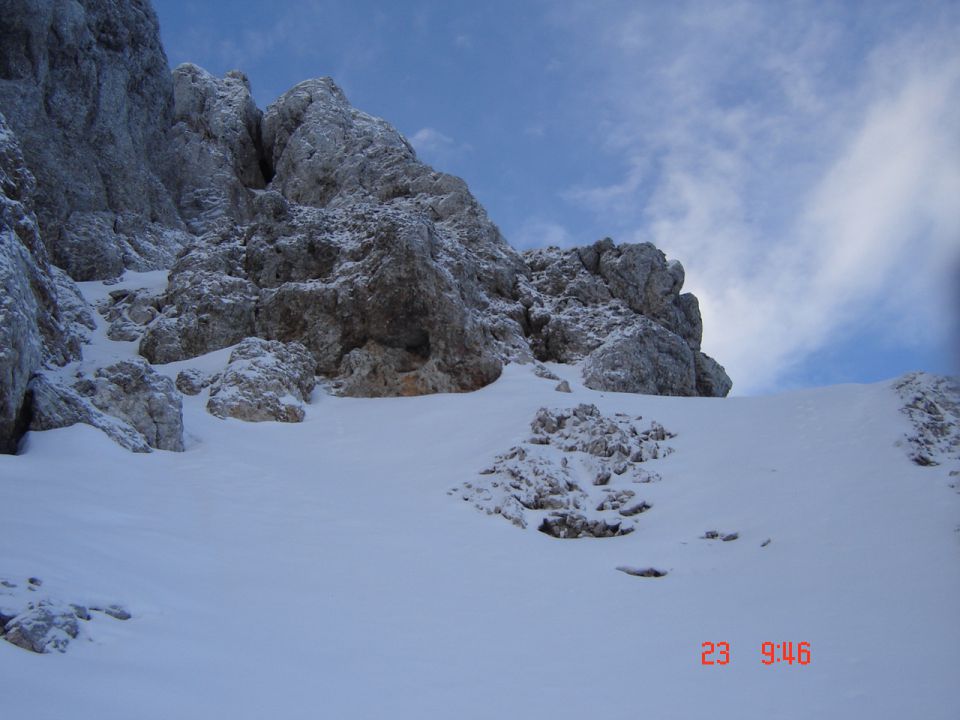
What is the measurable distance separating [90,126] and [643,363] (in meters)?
31.0

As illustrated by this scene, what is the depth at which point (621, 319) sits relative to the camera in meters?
32.0

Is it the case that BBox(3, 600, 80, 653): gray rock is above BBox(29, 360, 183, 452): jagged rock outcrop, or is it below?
below

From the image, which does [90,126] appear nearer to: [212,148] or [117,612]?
[212,148]

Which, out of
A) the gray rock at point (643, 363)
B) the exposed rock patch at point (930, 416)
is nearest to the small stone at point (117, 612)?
the exposed rock patch at point (930, 416)

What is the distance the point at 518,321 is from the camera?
31656 mm

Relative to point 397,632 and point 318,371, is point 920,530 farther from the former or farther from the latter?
point 318,371

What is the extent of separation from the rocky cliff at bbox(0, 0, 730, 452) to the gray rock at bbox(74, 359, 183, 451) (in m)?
0.10

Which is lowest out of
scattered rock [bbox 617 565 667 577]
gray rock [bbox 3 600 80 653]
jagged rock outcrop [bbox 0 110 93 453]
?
gray rock [bbox 3 600 80 653]

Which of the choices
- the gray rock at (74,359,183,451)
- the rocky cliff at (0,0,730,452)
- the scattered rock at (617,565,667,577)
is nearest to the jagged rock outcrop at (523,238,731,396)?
the rocky cliff at (0,0,730,452)

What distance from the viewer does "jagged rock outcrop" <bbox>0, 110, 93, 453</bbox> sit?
10.7 meters

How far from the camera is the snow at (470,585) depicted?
5.70 metres

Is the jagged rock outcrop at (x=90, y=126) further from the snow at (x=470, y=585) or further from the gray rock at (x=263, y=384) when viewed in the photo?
the snow at (x=470, y=585)

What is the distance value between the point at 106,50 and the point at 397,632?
139 feet

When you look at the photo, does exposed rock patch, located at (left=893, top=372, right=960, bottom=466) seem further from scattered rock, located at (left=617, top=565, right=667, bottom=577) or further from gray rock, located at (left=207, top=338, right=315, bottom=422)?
gray rock, located at (left=207, top=338, right=315, bottom=422)
